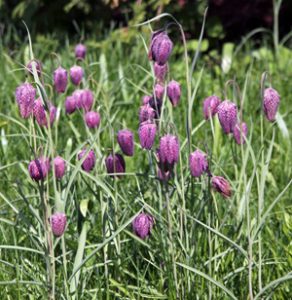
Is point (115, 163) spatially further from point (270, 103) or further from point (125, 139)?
point (270, 103)

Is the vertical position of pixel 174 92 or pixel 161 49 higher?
pixel 161 49

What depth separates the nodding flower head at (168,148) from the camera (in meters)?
1.57

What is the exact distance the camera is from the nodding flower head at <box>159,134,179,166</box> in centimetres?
157

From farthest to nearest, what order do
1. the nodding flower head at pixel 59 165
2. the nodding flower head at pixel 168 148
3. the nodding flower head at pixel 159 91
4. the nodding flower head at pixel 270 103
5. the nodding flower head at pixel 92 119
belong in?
the nodding flower head at pixel 92 119 → the nodding flower head at pixel 159 91 → the nodding flower head at pixel 59 165 → the nodding flower head at pixel 270 103 → the nodding flower head at pixel 168 148

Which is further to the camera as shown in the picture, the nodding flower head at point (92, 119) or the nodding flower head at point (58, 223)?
the nodding flower head at point (92, 119)

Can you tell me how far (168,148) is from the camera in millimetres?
1566

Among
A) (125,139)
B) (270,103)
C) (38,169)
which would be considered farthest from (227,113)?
(38,169)

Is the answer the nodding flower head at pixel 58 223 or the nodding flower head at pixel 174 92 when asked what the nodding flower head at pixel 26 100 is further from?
the nodding flower head at pixel 174 92

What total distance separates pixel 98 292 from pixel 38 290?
13 cm

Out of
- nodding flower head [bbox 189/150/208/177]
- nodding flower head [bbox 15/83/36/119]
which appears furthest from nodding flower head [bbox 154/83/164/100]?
nodding flower head [bbox 15/83/36/119]

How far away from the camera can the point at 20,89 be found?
1.61m

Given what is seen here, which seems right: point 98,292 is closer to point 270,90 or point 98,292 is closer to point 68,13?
point 270,90

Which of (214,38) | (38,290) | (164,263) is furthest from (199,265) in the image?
(214,38)

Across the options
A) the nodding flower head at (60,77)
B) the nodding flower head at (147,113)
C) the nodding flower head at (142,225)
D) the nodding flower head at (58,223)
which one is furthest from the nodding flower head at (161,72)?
the nodding flower head at (58,223)
